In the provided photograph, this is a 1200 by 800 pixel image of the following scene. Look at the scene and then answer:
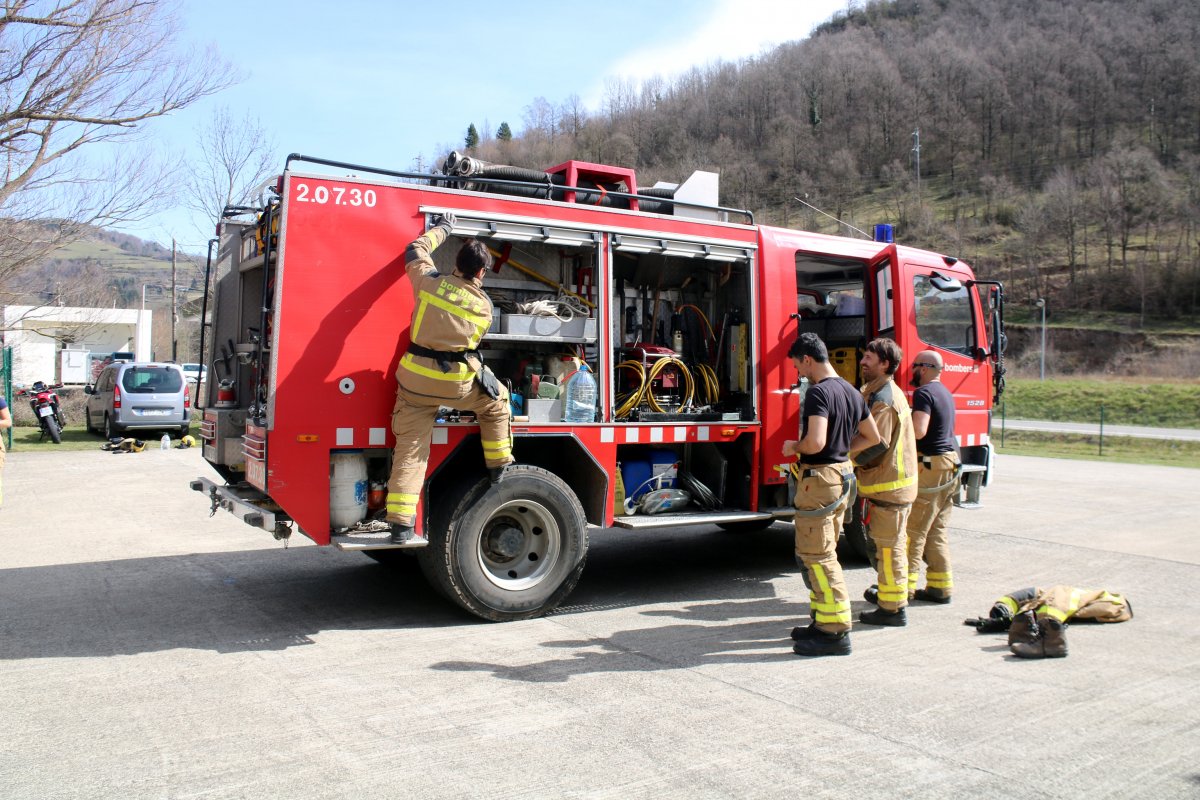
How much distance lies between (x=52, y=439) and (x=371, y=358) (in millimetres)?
16616

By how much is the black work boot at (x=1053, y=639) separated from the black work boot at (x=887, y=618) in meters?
0.91

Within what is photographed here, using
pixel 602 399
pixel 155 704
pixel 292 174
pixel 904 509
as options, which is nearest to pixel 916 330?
pixel 904 509

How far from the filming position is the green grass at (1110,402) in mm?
33656

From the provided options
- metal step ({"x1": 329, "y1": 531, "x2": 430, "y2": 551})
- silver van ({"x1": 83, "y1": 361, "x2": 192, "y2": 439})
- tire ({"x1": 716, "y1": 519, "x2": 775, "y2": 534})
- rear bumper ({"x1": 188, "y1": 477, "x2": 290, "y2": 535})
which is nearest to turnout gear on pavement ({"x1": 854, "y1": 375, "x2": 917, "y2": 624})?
metal step ({"x1": 329, "y1": 531, "x2": 430, "y2": 551})

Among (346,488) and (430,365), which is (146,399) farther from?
(430,365)

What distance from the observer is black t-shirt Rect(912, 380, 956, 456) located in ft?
22.0

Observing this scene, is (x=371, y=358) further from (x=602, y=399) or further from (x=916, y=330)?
(x=916, y=330)

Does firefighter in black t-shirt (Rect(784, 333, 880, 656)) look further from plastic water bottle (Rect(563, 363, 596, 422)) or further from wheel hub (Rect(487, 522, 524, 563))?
wheel hub (Rect(487, 522, 524, 563))

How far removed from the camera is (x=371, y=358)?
18.7 feet

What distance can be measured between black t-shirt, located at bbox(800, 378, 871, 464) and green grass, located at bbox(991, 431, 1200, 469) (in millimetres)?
16969

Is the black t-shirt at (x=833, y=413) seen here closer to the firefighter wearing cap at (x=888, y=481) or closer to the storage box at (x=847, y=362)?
the firefighter wearing cap at (x=888, y=481)

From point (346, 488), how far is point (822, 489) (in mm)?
2911

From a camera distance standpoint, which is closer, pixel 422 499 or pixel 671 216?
pixel 422 499

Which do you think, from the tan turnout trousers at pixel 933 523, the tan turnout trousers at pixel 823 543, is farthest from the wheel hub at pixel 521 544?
the tan turnout trousers at pixel 933 523
